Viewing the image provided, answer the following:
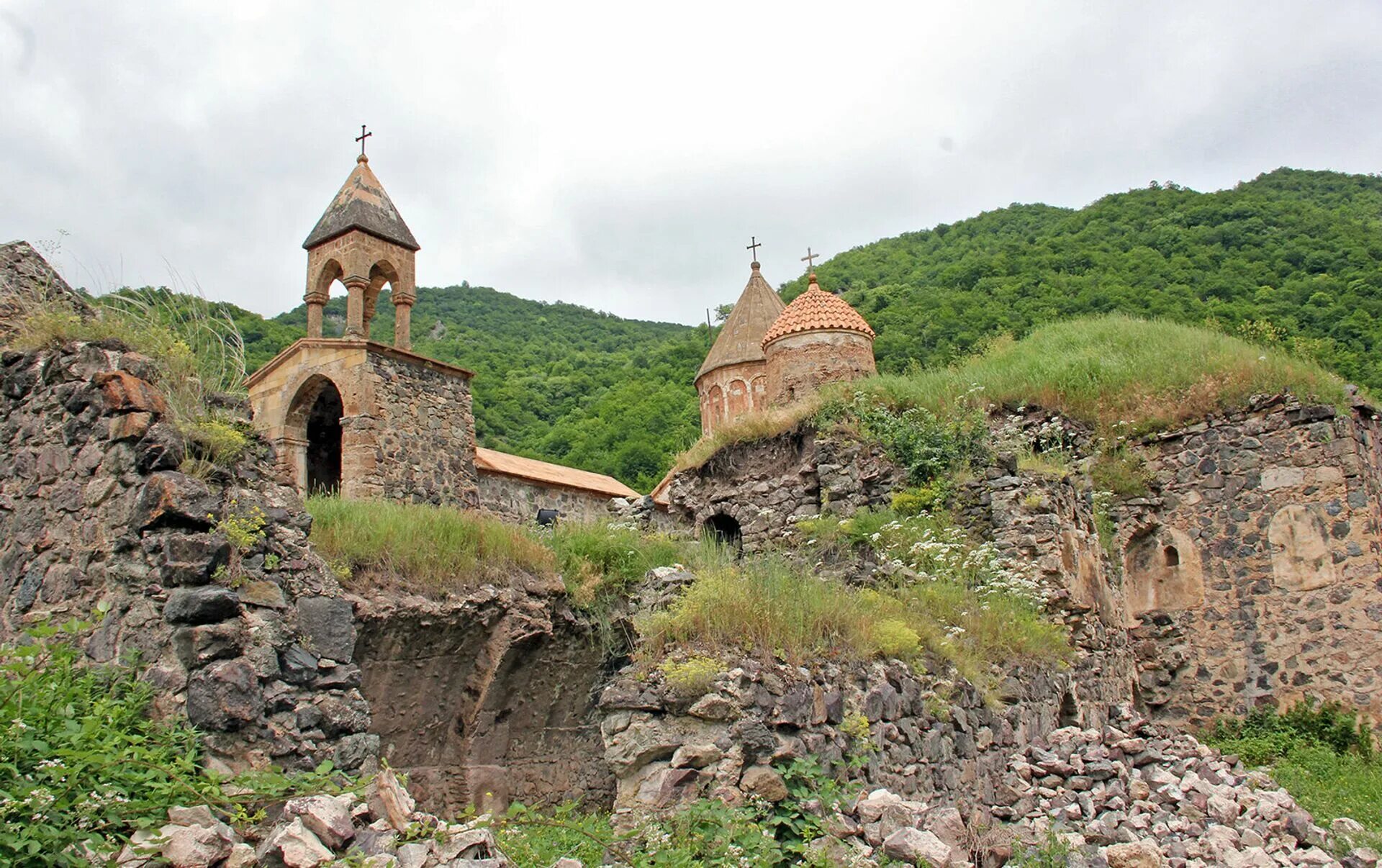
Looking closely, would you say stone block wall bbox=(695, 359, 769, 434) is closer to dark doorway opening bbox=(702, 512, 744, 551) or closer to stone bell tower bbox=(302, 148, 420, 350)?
dark doorway opening bbox=(702, 512, 744, 551)

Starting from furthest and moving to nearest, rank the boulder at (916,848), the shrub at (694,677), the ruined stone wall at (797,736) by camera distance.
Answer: the shrub at (694,677), the ruined stone wall at (797,736), the boulder at (916,848)

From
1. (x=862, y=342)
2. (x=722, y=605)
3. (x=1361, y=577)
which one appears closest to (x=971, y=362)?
(x=862, y=342)

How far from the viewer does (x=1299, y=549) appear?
435 inches

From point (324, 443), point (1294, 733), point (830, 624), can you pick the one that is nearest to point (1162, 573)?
point (1294, 733)

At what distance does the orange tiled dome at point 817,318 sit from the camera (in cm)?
1403

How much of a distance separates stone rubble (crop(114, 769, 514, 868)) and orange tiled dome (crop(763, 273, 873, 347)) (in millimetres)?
10963

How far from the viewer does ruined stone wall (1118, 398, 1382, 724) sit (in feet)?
35.0

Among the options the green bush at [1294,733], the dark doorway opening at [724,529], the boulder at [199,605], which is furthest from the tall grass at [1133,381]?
the boulder at [199,605]

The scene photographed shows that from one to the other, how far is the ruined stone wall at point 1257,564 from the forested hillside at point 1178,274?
268cm

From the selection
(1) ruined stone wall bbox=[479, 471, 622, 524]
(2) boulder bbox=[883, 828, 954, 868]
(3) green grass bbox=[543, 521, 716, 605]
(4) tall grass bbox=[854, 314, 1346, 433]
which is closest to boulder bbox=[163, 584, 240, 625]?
(2) boulder bbox=[883, 828, 954, 868]

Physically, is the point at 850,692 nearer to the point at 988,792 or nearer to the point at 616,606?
the point at 988,792

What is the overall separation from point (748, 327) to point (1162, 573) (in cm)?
1148

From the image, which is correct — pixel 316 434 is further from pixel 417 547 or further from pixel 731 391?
pixel 731 391

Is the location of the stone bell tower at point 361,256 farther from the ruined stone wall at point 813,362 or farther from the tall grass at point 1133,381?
the tall grass at point 1133,381
